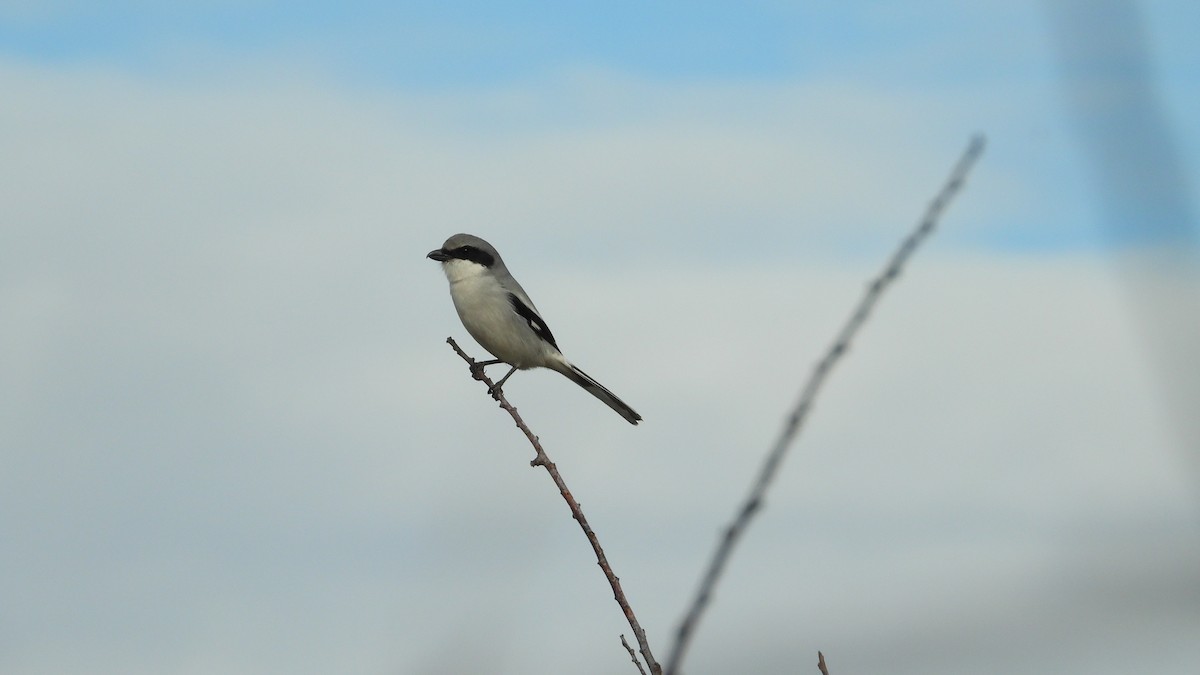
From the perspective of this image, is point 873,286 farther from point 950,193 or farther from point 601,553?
point 601,553

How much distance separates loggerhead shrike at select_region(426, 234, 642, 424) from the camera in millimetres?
7754

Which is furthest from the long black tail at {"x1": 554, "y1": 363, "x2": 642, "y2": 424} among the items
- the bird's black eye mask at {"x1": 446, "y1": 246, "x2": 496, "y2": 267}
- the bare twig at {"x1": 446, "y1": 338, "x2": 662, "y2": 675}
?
the bare twig at {"x1": 446, "y1": 338, "x2": 662, "y2": 675}

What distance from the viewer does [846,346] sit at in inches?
41.7

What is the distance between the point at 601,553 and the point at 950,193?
1797mm

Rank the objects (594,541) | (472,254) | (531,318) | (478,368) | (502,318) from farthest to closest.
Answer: (472,254) → (531,318) → (502,318) → (478,368) → (594,541)

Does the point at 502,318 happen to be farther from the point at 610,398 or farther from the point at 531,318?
the point at 610,398

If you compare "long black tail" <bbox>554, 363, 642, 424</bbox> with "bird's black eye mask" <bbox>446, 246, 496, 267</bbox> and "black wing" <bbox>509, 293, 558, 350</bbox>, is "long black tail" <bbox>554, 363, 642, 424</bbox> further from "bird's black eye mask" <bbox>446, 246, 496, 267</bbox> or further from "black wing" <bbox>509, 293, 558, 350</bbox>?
"bird's black eye mask" <bbox>446, 246, 496, 267</bbox>

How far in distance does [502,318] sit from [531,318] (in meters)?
0.24

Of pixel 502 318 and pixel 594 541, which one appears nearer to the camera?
pixel 594 541

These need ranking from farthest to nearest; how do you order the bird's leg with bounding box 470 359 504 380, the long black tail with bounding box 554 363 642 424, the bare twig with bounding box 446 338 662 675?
the long black tail with bounding box 554 363 642 424
the bird's leg with bounding box 470 359 504 380
the bare twig with bounding box 446 338 662 675

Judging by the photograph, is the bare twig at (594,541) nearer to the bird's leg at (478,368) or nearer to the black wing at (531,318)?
the bird's leg at (478,368)

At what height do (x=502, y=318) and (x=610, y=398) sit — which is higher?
(x=502, y=318)

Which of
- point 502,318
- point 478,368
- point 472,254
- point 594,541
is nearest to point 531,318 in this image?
point 502,318

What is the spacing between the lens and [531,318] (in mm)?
7926
